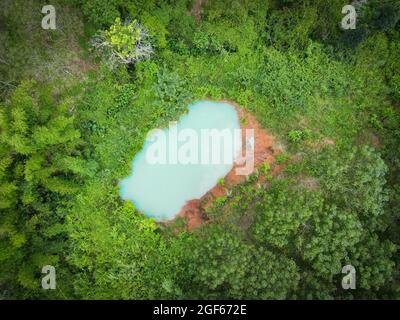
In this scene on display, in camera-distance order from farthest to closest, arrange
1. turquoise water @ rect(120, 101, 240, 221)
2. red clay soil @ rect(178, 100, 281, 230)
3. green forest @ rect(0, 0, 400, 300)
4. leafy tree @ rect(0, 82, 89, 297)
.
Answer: turquoise water @ rect(120, 101, 240, 221), red clay soil @ rect(178, 100, 281, 230), green forest @ rect(0, 0, 400, 300), leafy tree @ rect(0, 82, 89, 297)

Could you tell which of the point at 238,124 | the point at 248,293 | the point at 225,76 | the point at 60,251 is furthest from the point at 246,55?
the point at 60,251

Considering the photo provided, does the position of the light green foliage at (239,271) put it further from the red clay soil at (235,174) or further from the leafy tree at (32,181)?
the leafy tree at (32,181)

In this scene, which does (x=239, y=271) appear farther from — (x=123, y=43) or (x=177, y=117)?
(x=123, y=43)

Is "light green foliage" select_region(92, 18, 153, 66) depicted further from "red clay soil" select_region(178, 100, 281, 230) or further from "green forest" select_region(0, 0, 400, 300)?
"red clay soil" select_region(178, 100, 281, 230)

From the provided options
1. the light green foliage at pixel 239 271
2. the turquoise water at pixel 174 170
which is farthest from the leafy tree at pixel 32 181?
the light green foliage at pixel 239 271

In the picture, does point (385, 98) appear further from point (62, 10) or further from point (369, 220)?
point (62, 10)

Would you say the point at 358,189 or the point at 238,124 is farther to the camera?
the point at 238,124

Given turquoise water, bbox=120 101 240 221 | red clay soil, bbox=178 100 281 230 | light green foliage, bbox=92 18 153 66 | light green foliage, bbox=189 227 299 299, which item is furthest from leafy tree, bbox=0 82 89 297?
light green foliage, bbox=189 227 299 299
